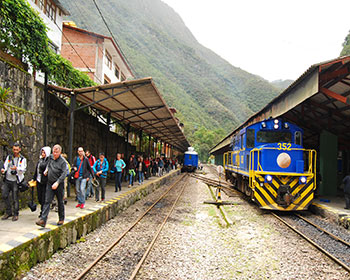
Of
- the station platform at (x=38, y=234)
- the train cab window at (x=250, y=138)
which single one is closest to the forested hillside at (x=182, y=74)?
the train cab window at (x=250, y=138)

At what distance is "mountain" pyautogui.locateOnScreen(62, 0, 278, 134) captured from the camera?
102m

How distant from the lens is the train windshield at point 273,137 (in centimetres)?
998

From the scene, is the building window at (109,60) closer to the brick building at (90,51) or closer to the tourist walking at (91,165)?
the brick building at (90,51)

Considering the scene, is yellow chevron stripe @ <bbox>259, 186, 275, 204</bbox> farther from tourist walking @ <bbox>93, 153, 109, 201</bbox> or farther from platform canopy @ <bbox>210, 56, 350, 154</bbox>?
tourist walking @ <bbox>93, 153, 109, 201</bbox>

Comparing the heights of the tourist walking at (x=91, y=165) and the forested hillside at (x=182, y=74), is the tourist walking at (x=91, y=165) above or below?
below

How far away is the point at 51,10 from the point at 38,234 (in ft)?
57.3

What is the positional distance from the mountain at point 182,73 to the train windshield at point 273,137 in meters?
70.3

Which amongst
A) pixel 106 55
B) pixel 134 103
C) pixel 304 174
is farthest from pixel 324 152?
pixel 106 55

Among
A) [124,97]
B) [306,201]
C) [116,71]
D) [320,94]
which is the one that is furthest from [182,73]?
[306,201]

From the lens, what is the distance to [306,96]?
7.88 m

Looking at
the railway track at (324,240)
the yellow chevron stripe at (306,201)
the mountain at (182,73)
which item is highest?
the mountain at (182,73)

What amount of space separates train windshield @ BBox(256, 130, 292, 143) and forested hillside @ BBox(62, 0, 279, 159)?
69101 millimetres

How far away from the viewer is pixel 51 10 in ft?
58.7

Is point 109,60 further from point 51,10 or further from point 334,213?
point 334,213
